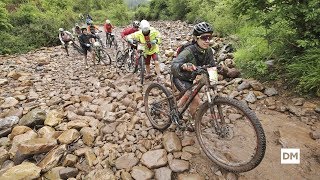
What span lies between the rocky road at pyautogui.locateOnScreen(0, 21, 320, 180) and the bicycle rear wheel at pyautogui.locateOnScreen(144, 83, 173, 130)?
0.18 meters

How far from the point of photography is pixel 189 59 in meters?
4.16

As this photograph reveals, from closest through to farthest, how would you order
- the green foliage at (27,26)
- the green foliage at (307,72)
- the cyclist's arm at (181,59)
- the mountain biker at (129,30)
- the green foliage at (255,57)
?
the cyclist's arm at (181,59) → the green foliage at (307,72) → the green foliage at (255,57) → the mountain biker at (129,30) → the green foliage at (27,26)

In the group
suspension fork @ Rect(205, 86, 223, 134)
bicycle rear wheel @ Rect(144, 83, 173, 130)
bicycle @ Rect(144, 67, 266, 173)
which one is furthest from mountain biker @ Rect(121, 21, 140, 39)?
suspension fork @ Rect(205, 86, 223, 134)

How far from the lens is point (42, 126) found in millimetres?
5977

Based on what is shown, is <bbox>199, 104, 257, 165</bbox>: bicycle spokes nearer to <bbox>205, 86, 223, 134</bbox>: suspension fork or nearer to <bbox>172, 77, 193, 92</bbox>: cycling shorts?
<bbox>205, 86, 223, 134</bbox>: suspension fork

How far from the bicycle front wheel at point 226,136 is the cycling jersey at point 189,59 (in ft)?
2.47

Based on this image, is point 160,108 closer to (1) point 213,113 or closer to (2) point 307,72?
(1) point 213,113

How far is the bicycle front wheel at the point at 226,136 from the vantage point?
11.5ft

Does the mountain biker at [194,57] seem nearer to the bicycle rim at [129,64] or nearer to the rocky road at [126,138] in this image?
the rocky road at [126,138]

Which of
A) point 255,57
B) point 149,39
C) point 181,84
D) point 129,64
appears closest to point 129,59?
point 129,64

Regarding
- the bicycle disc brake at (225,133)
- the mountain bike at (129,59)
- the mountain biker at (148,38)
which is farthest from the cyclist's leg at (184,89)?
the mountain bike at (129,59)

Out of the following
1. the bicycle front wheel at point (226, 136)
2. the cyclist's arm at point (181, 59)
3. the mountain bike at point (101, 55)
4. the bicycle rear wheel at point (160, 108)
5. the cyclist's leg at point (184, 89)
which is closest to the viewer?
the bicycle front wheel at point (226, 136)

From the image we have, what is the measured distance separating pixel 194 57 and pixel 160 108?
129 centimetres

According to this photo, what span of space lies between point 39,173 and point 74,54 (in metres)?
13.6
